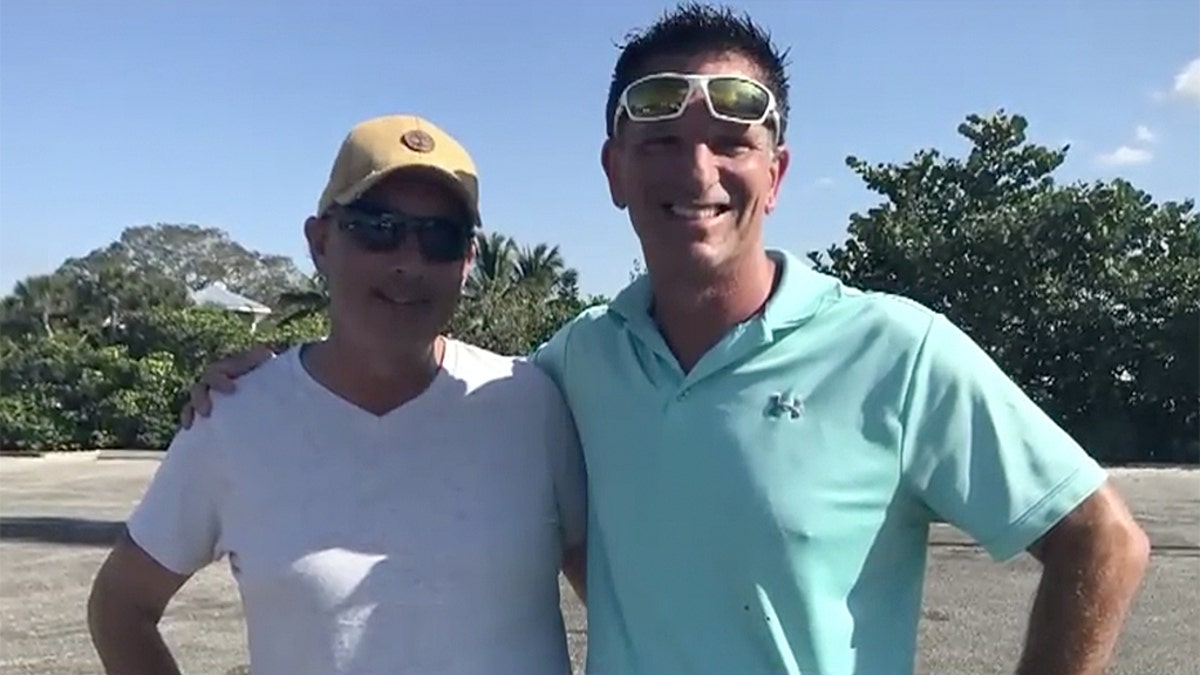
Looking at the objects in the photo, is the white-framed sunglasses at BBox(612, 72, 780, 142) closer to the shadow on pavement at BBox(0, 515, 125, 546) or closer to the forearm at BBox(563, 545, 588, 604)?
the forearm at BBox(563, 545, 588, 604)

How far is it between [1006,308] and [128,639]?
968 inches

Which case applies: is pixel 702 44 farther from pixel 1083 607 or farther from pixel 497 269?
pixel 497 269

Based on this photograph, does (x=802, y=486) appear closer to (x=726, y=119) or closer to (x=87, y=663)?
(x=726, y=119)

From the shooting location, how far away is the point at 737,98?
7.95 ft

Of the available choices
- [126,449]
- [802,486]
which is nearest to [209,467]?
[802,486]

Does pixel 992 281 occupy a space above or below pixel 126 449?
above

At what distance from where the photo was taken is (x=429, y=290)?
2619 millimetres

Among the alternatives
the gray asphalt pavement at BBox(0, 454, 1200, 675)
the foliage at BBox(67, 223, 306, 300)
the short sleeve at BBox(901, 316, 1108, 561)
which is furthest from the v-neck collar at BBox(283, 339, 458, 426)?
the foliage at BBox(67, 223, 306, 300)

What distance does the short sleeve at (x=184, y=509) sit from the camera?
8.50 ft

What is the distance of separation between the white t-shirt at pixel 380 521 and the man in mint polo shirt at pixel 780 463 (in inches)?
7.4

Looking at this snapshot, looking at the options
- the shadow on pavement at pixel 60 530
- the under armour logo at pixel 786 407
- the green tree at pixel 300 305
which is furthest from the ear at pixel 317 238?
the green tree at pixel 300 305

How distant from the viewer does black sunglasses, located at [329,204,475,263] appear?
2.59 metres

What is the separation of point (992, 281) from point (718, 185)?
80.2 feet

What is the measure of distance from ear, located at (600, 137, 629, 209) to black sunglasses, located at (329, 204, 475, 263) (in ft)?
1.04
